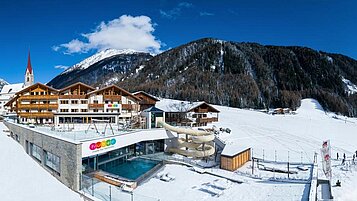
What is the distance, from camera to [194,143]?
1025 inches

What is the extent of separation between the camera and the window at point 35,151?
66.5 ft

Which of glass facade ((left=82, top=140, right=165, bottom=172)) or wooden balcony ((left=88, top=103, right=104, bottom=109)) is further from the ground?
wooden balcony ((left=88, top=103, right=104, bottom=109))

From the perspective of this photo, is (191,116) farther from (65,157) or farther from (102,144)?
(65,157)

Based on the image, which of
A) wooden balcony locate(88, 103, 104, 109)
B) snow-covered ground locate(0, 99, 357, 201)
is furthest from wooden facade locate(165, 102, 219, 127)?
snow-covered ground locate(0, 99, 357, 201)

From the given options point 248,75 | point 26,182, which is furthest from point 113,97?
point 248,75

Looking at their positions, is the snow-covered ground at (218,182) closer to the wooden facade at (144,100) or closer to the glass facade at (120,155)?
the glass facade at (120,155)

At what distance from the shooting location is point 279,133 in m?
40.8

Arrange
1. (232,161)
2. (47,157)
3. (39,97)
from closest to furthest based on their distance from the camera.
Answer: (47,157) → (232,161) → (39,97)

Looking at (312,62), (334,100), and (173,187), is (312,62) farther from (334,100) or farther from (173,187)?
(173,187)

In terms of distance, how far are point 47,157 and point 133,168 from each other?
6606 mm

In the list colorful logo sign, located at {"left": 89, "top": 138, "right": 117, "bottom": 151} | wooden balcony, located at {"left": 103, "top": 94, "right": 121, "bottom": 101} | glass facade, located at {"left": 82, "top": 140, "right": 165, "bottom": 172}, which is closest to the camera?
colorful logo sign, located at {"left": 89, "top": 138, "right": 117, "bottom": 151}

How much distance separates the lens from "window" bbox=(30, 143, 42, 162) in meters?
20.3

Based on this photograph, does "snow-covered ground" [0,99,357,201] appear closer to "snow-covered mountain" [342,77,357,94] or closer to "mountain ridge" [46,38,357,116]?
"mountain ridge" [46,38,357,116]

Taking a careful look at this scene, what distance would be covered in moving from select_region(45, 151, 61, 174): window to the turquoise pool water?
3788 mm
